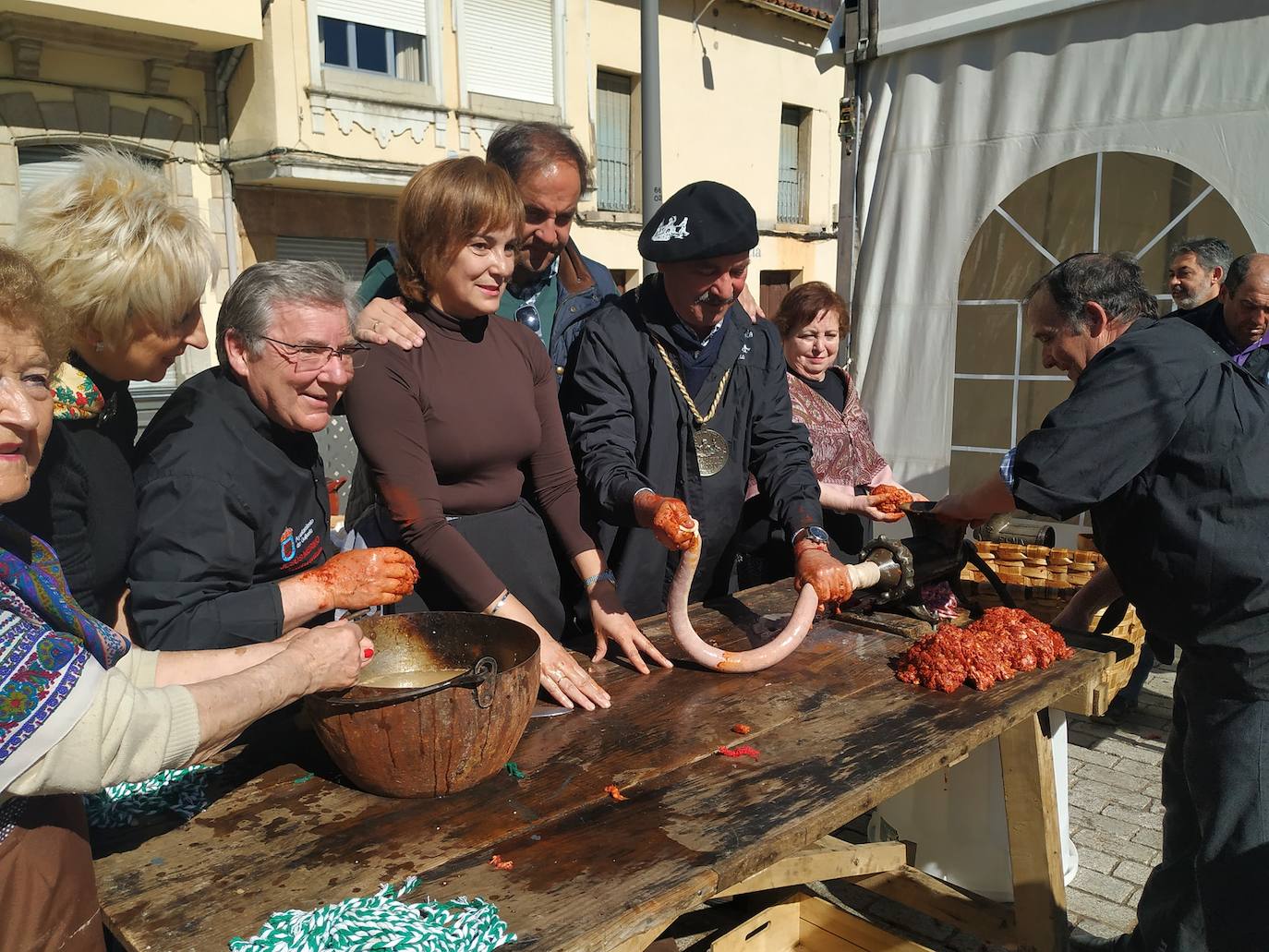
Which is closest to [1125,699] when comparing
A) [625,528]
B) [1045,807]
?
[1045,807]

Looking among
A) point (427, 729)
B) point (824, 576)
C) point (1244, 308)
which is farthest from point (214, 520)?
point (1244, 308)

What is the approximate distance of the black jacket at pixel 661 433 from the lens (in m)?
2.70

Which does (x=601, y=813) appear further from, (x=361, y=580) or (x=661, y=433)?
(x=661, y=433)

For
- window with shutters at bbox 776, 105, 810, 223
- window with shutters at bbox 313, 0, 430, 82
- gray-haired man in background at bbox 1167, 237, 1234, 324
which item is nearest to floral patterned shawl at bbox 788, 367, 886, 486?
gray-haired man in background at bbox 1167, 237, 1234, 324

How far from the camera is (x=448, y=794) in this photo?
1.66 meters

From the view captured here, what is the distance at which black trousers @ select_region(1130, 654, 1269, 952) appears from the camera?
2137 millimetres

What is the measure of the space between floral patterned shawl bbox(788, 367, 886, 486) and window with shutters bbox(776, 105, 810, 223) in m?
15.2

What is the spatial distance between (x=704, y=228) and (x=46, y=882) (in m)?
2.01

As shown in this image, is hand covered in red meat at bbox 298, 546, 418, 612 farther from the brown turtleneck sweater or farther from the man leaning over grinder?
the man leaning over grinder

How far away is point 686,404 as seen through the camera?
275 centimetres

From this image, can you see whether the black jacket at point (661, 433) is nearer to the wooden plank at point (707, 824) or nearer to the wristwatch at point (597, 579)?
the wristwatch at point (597, 579)

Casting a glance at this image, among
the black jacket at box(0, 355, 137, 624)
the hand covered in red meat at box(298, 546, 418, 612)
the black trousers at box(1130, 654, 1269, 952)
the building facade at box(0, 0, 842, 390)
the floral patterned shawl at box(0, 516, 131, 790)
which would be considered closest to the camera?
the floral patterned shawl at box(0, 516, 131, 790)

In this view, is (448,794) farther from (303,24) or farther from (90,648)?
(303,24)

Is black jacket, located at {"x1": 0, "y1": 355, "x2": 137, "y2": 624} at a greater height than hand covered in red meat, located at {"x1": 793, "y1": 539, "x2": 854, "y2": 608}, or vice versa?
black jacket, located at {"x1": 0, "y1": 355, "x2": 137, "y2": 624}
